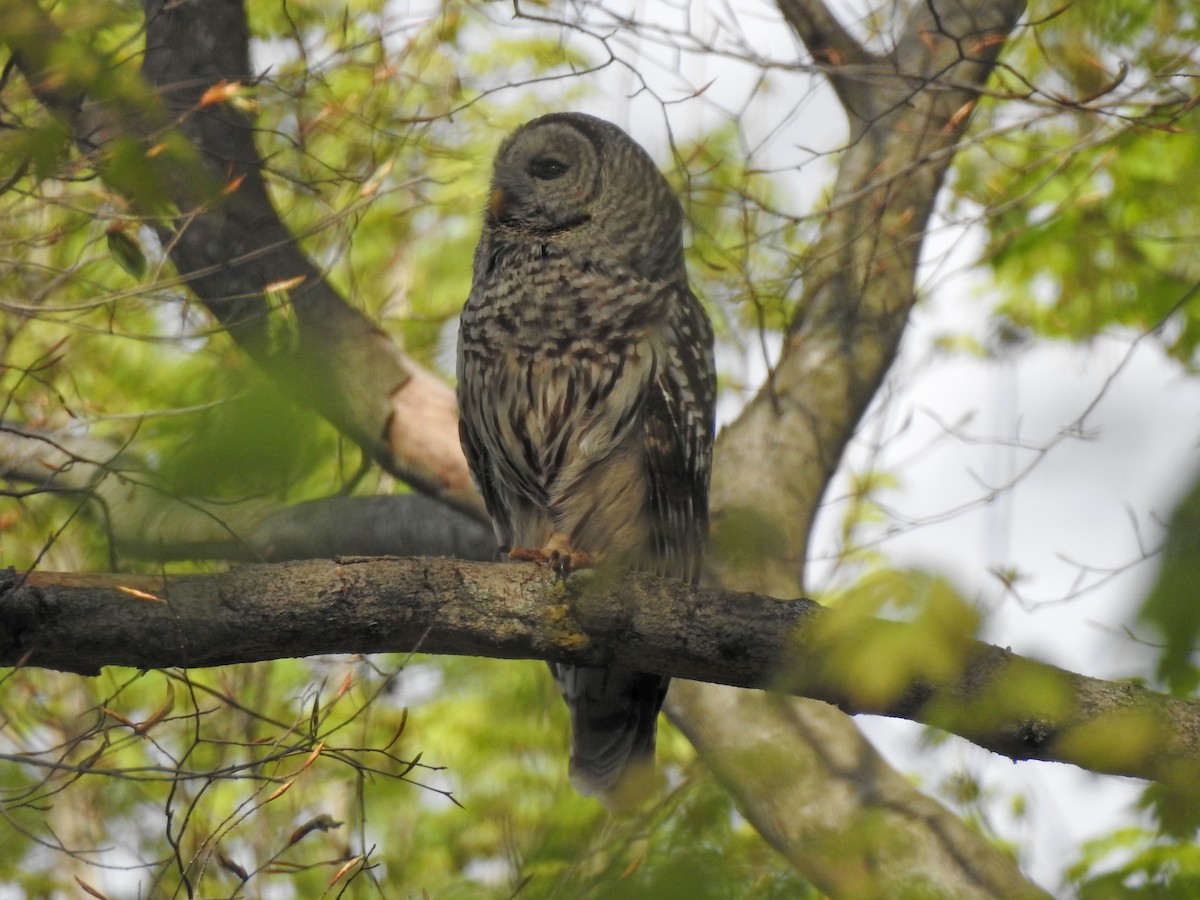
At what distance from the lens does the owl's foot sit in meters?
3.33

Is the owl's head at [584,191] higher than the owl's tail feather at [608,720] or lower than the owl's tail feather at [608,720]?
higher

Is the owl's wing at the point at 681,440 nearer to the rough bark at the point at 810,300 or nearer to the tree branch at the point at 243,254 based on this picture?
the rough bark at the point at 810,300

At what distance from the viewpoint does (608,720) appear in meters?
4.67

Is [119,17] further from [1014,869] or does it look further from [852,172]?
[1014,869]

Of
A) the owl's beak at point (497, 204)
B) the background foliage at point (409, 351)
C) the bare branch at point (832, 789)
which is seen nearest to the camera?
the background foliage at point (409, 351)

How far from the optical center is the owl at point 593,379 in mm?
4312

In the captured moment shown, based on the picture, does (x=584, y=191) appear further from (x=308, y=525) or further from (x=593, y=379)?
(x=308, y=525)

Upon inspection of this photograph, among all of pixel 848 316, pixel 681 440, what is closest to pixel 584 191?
pixel 681 440

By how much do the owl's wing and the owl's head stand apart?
31 cm

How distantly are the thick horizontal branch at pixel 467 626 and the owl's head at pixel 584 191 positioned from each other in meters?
1.83

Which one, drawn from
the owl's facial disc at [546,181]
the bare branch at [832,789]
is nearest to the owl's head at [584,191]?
the owl's facial disc at [546,181]

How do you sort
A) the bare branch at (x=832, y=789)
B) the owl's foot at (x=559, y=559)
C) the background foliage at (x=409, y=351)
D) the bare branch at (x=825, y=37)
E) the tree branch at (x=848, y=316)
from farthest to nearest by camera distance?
the tree branch at (x=848, y=316), the bare branch at (x=825, y=37), the bare branch at (x=832, y=789), the owl's foot at (x=559, y=559), the background foliage at (x=409, y=351)

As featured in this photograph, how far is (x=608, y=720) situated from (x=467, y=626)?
1799 millimetres

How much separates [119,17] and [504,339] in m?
1.68
